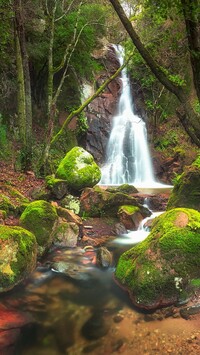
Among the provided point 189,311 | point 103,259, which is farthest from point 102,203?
point 189,311

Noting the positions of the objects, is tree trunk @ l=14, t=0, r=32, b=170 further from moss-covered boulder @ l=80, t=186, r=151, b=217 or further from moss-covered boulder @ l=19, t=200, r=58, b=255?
moss-covered boulder @ l=19, t=200, r=58, b=255

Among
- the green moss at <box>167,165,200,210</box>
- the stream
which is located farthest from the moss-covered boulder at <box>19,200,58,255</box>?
the green moss at <box>167,165,200,210</box>

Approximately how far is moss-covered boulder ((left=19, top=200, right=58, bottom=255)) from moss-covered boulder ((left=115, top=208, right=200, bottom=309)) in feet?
7.29

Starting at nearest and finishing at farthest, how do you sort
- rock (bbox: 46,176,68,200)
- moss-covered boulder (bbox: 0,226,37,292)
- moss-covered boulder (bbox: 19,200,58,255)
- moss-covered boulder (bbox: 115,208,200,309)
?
moss-covered boulder (bbox: 115,208,200,309) → moss-covered boulder (bbox: 0,226,37,292) → moss-covered boulder (bbox: 19,200,58,255) → rock (bbox: 46,176,68,200)

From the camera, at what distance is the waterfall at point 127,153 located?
18.3 metres

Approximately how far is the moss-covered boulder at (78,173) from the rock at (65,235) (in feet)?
8.90

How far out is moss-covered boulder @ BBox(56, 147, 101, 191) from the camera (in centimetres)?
1102

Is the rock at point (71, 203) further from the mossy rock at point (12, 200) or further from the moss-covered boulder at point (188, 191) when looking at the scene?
the moss-covered boulder at point (188, 191)

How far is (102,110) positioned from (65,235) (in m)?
13.5

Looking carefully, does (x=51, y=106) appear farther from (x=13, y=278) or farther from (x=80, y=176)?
(x=13, y=278)

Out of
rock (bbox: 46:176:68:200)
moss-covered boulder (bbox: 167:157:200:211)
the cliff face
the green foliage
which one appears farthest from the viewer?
the green foliage

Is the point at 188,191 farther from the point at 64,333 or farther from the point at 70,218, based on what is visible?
the point at 64,333

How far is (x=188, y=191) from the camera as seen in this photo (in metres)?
9.19

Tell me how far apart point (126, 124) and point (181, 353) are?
17.4 metres
